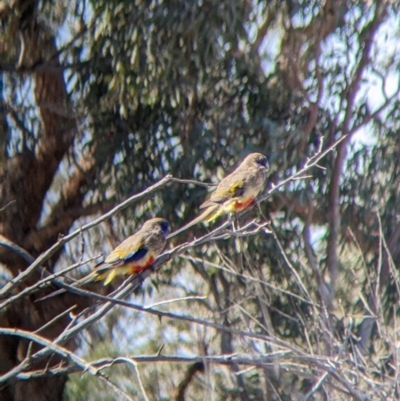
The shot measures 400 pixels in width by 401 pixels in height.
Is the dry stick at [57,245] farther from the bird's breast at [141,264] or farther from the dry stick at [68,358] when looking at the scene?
the bird's breast at [141,264]

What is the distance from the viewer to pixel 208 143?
8.26 metres

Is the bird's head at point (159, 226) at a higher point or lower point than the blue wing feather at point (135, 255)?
higher

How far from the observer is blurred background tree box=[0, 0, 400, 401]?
26.6 ft

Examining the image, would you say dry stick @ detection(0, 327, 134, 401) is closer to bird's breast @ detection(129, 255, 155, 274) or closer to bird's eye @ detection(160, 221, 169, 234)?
bird's breast @ detection(129, 255, 155, 274)

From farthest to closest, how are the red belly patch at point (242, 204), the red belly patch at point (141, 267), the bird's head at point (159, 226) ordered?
the red belly patch at point (242, 204)
the bird's head at point (159, 226)
the red belly patch at point (141, 267)

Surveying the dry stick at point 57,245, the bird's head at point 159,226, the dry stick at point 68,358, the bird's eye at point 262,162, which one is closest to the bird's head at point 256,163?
the bird's eye at point 262,162

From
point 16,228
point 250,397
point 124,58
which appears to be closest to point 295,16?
point 124,58

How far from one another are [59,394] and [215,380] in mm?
1683

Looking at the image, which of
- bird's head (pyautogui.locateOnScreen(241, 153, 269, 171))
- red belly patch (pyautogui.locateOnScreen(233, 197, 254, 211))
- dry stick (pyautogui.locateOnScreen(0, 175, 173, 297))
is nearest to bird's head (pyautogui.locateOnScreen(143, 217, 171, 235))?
red belly patch (pyautogui.locateOnScreen(233, 197, 254, 211))

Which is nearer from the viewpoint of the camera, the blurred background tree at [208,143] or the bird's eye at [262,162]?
the bird's eye at [262,162]

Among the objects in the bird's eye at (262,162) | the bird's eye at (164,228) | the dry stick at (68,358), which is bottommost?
the dry stick at (68,358)

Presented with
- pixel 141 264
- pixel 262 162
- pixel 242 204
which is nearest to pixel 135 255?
pixel 141 264

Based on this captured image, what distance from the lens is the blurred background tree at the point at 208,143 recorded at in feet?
26.6

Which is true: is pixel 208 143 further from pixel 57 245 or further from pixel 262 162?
pixel 57 245
